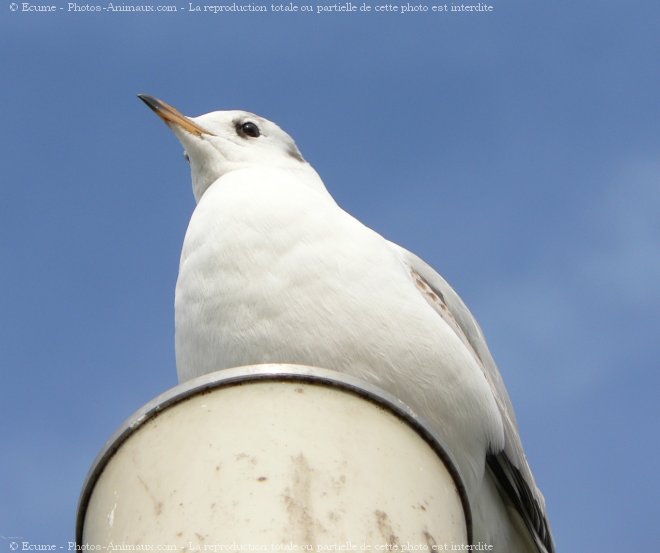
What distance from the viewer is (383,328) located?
4535 mm

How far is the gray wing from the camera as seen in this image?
194 inches

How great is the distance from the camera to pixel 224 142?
6.90m

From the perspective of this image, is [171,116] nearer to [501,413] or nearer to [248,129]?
[248,129]

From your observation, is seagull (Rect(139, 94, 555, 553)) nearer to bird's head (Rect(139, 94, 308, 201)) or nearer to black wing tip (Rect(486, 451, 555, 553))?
black wing tip (Rect(486, 451, 555, 553))

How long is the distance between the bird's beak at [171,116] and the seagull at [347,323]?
1610 mm

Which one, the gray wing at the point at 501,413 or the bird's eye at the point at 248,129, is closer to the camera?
the gray wing at the point at 501,413

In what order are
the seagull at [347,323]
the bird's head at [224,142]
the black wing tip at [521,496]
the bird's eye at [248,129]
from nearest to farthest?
the seagull at [347,323], the black wing tip at [521,496], the bird's head at [224,142], the bird's eye at [248,129]

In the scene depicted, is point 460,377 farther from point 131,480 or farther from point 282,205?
point 131,480

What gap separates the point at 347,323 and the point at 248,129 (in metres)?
2.88

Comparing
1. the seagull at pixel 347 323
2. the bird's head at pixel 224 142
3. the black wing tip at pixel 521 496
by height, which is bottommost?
the black wing tip at pixel 521 496

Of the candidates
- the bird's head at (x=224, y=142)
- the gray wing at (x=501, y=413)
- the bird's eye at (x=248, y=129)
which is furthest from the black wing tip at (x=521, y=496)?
the bird's eye at (x=248, y=129)

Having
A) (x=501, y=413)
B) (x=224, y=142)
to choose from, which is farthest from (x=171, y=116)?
(x=501, y=413)

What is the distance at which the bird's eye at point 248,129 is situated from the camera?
709 centimetres

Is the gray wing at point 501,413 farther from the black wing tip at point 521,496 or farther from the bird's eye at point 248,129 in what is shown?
the bird's eye at point 248,129
